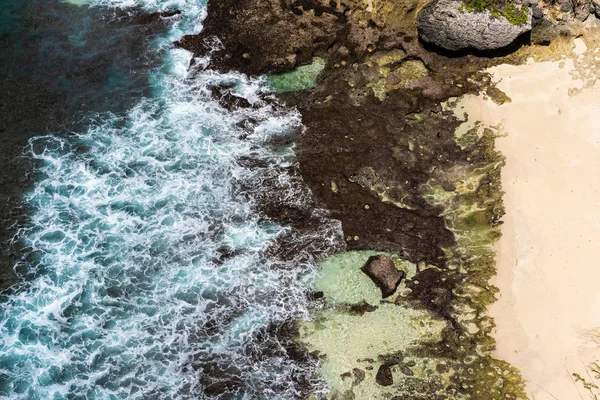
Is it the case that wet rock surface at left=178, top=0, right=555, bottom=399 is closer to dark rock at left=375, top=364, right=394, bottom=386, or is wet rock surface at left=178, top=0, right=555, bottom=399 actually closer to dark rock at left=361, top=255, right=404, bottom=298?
dark rock at left=375, top=364, right=394, bottom=386

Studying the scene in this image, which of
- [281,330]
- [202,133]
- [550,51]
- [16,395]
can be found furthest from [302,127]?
[16,395]

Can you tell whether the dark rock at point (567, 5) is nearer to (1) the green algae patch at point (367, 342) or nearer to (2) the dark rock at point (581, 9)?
(2) the dark rock at point (581, 9)

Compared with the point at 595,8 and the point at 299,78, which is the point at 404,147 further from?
the point at 595,8

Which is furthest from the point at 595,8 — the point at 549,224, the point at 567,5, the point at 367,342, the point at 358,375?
the point at 358,375

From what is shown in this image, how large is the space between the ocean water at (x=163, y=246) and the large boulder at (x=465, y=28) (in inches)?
257

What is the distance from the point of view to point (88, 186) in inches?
698

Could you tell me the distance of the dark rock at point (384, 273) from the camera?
15.8 m

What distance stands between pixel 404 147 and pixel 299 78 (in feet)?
16.2

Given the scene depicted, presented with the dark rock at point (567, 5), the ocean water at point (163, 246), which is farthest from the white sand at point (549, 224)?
the ocean water at point (163, 246)

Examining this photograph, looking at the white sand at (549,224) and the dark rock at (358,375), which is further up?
the white sand at (549,224)

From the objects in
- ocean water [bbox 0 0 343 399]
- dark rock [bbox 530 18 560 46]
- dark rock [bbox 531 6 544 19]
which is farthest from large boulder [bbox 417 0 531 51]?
ocean water [bbox 0 0 343 399]

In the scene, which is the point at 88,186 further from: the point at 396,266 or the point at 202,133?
the point at 396,266

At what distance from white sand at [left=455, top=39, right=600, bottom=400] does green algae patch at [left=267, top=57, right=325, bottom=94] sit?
546 cm

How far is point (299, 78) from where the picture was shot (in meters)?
20.0
